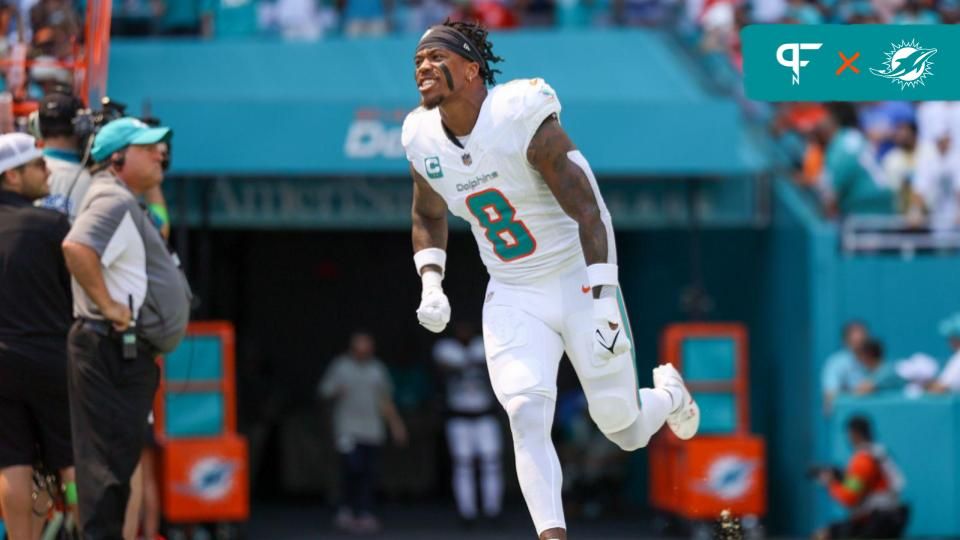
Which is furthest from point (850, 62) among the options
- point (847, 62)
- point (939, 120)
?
point (939, 120)

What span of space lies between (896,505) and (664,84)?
4344mm

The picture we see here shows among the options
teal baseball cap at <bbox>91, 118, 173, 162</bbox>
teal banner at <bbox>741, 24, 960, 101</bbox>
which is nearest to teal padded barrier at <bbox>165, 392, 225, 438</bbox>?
teal baseball cap at <bbox>91, 118, 173, 162</bbox>

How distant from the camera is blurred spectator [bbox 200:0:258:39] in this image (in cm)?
1617

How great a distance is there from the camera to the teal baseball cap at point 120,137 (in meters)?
7.79

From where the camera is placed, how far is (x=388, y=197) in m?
15.1

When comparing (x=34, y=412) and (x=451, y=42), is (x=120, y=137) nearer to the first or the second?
(x=34, y=412)

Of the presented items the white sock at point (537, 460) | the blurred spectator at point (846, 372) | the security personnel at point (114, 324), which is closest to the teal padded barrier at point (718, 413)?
the blurred spectator at point (846, 372)

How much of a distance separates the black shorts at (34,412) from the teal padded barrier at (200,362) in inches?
231

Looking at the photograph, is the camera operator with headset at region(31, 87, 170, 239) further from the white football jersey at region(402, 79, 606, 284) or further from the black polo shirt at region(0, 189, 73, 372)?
the white football jersey at region(402, 79, 606, 284)

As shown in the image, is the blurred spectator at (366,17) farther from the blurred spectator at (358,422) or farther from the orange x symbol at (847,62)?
the orange x symbol at (847,62)

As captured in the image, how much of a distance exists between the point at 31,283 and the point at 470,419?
7821 millimetres

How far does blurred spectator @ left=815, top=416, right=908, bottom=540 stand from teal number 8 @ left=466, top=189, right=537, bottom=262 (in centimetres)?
608

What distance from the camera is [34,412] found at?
7859 millimetres

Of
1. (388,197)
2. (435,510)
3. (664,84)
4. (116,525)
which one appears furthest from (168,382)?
(116,525)
